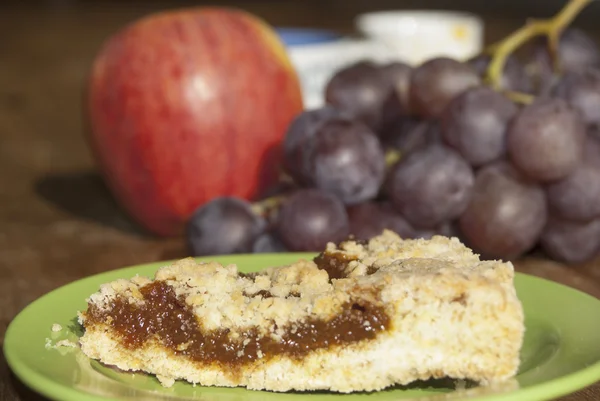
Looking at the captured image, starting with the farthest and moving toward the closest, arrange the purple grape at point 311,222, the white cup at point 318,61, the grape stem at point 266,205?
the white cup at point 318,61, the grape stem at point 266,205, the purple grape at point 311,222

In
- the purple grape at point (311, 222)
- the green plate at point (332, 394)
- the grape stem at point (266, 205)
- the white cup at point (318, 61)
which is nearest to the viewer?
the green plate at point (332, 394)

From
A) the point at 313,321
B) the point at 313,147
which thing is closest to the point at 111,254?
the point at 313,147

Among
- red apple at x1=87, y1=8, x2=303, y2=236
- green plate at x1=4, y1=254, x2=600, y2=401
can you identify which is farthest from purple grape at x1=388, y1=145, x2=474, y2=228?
red apple at x1=87, y1=8, x2=303, y2=236

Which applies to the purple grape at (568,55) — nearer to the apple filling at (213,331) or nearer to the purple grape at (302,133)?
the purple grape at (302,133)

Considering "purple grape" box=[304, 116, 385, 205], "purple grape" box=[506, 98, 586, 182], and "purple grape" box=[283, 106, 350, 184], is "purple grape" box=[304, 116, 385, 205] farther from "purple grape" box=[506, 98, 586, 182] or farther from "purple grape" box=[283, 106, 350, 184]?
"purple grape" box=[506, 98, 586, 182]

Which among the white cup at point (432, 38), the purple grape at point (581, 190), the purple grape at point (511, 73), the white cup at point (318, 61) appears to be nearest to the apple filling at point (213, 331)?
the purple grape at point (581, 190)

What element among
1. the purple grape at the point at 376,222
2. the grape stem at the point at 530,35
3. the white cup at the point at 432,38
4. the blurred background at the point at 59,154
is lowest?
the blurred background at the point at 59,154

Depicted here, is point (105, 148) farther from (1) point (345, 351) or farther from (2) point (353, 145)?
(1) point (345, 351)
